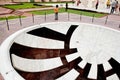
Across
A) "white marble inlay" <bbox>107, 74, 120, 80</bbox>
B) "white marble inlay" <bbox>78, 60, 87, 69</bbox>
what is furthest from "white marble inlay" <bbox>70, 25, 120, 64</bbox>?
"white marble inlay" <bbox>107, 74, 120, 80</bbox>

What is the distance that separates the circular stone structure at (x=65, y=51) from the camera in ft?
24.4

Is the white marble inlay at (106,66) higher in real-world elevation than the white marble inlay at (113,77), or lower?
higher

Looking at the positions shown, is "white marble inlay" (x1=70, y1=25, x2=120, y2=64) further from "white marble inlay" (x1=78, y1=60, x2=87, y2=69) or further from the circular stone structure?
"white marble inlay" (x1=78, y1=60, x2=87, y2=69)

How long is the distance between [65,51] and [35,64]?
8.61 feet

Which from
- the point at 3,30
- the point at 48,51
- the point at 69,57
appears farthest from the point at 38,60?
the point at 3,30

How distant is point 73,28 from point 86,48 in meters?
2.13

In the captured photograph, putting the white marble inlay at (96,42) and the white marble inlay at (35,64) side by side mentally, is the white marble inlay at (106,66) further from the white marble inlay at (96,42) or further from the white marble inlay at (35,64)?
the white marble inlay at (35,64)

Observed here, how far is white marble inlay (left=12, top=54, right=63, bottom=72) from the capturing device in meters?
Result: 7.00

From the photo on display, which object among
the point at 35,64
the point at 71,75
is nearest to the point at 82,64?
the point at 71,75

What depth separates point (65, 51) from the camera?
9.61 metres

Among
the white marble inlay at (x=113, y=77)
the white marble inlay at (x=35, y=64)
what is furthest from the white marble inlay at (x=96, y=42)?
the white marble inlay at (x=35, y=64)

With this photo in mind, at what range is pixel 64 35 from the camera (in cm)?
1048

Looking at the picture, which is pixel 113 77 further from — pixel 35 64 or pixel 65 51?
pixel 35 64

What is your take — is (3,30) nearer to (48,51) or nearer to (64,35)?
(48,51)
